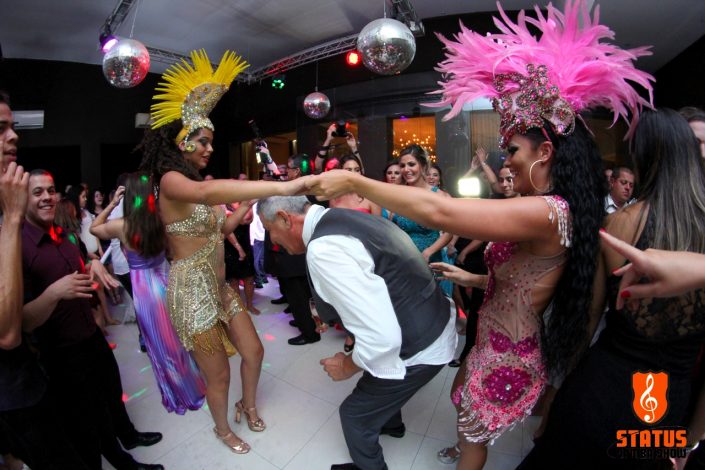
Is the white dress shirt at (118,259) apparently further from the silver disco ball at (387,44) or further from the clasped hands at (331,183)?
the clasped hands at (331,183)

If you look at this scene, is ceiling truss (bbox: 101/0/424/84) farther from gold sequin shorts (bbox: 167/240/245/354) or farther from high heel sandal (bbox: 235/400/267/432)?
high heel sandal (bbox: 235/400/267/432)

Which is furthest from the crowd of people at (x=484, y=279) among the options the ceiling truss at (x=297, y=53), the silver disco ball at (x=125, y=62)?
the ceiling truss at (x=297, y=53)

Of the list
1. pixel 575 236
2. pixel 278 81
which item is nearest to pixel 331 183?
pixel 575 236

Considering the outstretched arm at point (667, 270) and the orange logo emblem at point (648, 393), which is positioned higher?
the outstretched arm at point (667, 270)

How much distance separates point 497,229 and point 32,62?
9.55m

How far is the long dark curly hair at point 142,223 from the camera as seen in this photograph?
211cm

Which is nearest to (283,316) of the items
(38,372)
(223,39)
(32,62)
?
(38,372)

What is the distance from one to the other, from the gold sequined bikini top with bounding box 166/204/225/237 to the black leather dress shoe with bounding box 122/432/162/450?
1.20m

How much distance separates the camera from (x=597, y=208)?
1.13 m

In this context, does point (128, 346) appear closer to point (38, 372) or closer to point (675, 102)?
point (38, 372)

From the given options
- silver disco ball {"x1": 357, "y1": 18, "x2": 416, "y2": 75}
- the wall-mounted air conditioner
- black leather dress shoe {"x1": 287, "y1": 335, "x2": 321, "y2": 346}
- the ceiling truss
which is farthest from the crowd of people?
the wall-mounted air conditioner

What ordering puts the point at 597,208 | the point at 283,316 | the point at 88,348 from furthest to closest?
the point at 283,316 → the point at 88,348 → the point at 597,208

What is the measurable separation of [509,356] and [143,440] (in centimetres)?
206

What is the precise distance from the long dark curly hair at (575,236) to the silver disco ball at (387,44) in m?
2.70
